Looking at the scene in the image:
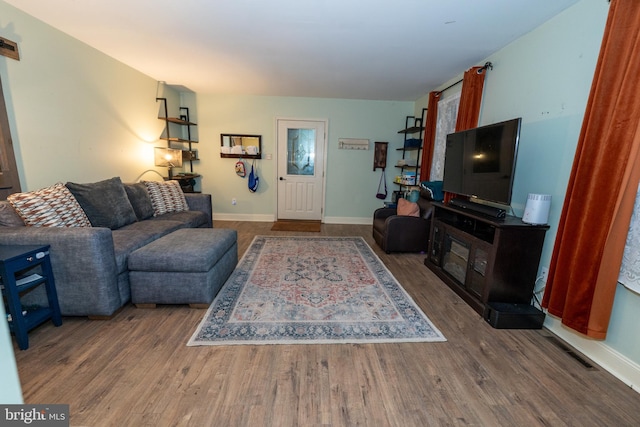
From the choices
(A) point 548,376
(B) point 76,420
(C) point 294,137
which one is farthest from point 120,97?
(A) point 548,376

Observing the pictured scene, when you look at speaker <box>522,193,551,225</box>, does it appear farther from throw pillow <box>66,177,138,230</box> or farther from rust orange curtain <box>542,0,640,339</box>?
throw pillow <box>66,177,138,230</box>

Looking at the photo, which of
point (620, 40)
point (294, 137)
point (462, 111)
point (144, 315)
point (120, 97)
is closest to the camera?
point (620, 40)

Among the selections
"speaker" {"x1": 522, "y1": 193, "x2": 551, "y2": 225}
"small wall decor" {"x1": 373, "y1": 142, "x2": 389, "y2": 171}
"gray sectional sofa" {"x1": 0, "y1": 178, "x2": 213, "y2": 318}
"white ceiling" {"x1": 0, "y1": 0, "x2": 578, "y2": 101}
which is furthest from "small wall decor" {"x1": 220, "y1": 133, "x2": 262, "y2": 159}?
"speaker" {"x1": 522, "y1": 193, "x2": 551, "y2": 225}

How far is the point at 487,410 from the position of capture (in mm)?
1316

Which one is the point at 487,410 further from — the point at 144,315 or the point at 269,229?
the point at 269,229

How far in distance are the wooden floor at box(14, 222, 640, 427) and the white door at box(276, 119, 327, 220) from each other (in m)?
3.51

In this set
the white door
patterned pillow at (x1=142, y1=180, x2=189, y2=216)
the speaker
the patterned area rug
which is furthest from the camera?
the white door

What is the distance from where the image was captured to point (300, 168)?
5.15 meters

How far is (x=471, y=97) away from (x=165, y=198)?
3935 millimetres

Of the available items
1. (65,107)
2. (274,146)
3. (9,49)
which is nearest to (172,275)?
Answer: (65,107)

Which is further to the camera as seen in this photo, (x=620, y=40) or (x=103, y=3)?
(x=103, y=3)

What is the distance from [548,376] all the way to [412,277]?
1371 millimetres

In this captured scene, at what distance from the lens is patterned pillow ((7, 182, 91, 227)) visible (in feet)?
6.21

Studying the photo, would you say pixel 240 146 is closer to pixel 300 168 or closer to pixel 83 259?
pixel 300 168
